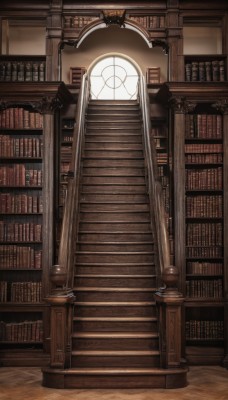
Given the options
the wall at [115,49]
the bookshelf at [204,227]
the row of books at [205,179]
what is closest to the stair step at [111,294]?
the bookshelf at [204,227]

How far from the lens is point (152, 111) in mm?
9227

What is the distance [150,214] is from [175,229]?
13.6 inches

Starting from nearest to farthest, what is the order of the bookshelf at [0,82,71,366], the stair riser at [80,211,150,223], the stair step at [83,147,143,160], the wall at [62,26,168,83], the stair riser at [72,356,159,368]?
the stair riser at [72,356,159,368] < the bookshelf at [0,82,71,366] < the stair riser at [80,211,150,223] < the stair step at [83,147,143,160] < the wall at [62,26,168,83]

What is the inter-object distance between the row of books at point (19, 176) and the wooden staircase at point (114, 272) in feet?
2.16

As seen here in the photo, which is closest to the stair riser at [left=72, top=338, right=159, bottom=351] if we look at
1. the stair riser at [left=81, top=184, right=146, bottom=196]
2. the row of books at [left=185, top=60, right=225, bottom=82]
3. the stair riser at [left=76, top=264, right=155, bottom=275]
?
the stair riser at [left=76, top=264, right=155, bottom=275]

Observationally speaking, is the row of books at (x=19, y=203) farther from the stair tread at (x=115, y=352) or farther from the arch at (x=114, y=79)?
the arch at (x=114, y=79)

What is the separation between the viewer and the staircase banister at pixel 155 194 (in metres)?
6.62

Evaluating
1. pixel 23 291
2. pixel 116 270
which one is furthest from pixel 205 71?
pixel 23 291

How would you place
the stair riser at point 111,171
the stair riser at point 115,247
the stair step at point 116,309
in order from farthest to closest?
the stair riser at point 111,171 → the stair riser at point 115,247 → the stair step at point 116,309

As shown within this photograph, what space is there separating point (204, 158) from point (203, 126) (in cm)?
39

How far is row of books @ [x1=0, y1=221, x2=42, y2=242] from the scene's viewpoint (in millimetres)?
7777

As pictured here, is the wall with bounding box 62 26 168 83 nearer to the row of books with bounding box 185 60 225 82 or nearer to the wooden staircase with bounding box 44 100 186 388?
the wooden staircase with bounding box 44 100 186 388

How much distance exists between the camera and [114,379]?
5.98 metres

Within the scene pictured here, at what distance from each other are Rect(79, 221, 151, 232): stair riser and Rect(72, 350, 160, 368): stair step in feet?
6.23
